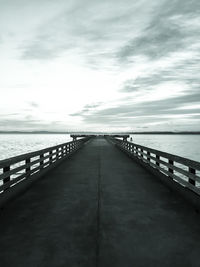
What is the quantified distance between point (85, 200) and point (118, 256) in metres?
2.92

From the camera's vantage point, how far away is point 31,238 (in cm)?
412

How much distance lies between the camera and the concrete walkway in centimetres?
350

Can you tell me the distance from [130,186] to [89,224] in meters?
3.71

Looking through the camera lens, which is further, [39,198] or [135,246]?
[39,198]

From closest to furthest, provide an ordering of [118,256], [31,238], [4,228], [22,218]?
[118,256]
[31,238]
[4,228]
[22,218]

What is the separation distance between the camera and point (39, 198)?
6.67 meters

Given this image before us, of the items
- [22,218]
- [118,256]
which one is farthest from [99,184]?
[118,256]

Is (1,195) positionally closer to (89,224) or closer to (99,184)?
(89,224)

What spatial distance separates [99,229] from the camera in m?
4.47

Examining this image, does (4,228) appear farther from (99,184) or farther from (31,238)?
(99,184)

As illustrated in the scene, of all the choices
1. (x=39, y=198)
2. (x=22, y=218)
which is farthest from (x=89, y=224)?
(x=39, y=198)

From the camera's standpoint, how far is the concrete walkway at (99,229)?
11.5ft

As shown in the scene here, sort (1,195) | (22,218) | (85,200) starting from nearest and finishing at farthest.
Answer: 1. (22,218)
2. (1,195)
3. (85,200)

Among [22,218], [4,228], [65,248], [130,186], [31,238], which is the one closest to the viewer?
[65,248]
